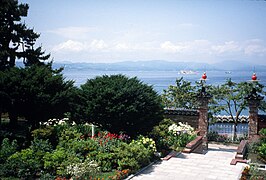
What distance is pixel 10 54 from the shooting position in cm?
1606

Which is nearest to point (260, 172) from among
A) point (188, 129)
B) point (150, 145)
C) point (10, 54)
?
point (150, 145)

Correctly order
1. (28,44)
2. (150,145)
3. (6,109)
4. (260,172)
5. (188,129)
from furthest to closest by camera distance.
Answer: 1. (28,44)
2. (188,129)
3. (6,109)
4. (150,145)
5. (260,172)

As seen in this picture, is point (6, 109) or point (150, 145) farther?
point (6, 109)

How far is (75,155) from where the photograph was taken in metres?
9.12

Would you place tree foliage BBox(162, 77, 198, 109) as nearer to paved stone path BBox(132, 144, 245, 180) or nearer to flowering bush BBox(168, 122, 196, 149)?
flowering bush BBox(168, 122, 196, 149)

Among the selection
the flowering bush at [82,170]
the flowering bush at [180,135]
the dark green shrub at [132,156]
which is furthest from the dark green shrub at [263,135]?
the flowering bush at [82,170]

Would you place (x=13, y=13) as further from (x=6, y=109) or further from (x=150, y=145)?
(x=150, y=145)

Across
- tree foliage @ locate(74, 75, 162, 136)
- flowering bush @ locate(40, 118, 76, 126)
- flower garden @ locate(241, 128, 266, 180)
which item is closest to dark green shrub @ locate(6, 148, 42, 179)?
tree foliage @ locate(74, 75, 162, 136)

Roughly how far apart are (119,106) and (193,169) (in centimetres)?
347

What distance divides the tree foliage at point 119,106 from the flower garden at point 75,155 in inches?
22.4

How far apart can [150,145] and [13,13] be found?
10.6 meters

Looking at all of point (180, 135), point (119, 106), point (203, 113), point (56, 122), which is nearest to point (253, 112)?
point (203, 113)

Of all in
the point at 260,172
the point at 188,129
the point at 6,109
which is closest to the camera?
the point at 260,172

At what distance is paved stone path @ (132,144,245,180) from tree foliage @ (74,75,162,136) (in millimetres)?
1944
